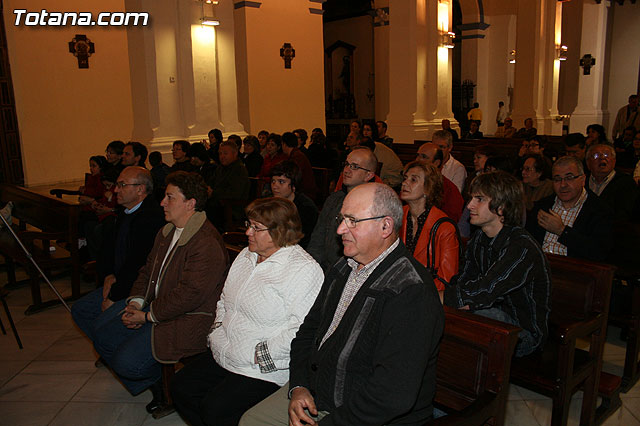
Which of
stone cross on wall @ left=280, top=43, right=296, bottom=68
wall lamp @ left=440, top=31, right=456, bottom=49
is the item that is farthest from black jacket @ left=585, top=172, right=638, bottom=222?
wall lamp @ left=440, top=31, right=456, bottom=49

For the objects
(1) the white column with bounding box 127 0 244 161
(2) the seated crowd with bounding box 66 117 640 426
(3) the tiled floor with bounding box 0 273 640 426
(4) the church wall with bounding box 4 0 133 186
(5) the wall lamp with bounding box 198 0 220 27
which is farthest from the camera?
(4) the church wall with bounding box 4 0 133 186

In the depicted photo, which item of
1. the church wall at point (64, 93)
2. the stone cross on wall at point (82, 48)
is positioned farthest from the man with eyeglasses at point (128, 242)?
the stone cross on wall at point (82, 48)

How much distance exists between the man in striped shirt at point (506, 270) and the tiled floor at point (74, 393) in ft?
2.48

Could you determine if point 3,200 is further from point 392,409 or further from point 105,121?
point 105,121

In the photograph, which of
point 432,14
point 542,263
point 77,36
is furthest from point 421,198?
point 77,36

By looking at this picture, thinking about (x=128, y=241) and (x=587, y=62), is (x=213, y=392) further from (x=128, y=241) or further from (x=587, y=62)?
(x=587, y=62)

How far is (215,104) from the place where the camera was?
9.62 metres

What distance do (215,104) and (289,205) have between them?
7220 mm

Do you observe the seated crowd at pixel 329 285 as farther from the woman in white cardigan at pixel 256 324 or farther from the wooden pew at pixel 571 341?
the wooden pew at pixel 571 341

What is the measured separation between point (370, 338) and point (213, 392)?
A: 99cm

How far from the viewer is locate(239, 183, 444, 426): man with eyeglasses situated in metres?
1.90

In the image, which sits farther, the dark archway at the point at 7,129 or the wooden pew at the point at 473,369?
the dark archway at the point at 7,129

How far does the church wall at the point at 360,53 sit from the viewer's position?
70.4ft

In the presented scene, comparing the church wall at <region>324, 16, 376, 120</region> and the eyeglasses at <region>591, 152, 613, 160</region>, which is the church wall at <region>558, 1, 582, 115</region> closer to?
the church wall at <region>324, 16, 376, 120</region>
